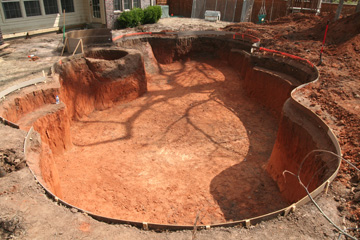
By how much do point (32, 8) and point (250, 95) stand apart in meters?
13.6

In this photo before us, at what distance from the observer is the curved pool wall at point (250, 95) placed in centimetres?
641

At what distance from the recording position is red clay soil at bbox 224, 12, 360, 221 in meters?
6.72

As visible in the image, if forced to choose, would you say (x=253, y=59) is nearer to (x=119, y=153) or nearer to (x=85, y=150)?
(x=119, y=153)

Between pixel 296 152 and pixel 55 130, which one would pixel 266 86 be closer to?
pixel 296 152

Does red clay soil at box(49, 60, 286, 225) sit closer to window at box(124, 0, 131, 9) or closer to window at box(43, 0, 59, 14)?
window at box(43, 0, 59, 14)

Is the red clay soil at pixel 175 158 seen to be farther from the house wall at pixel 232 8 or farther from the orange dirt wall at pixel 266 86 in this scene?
the house wall at pixel 232 8

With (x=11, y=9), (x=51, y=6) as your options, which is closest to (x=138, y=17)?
(x=51, y=6)

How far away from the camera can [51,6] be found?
54.4 feet

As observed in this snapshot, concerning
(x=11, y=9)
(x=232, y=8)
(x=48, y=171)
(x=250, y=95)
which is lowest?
(x=250, y=95)

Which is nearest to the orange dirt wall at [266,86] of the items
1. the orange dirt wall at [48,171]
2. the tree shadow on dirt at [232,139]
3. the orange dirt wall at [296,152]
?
the tree shadow on dirt at [232,139]

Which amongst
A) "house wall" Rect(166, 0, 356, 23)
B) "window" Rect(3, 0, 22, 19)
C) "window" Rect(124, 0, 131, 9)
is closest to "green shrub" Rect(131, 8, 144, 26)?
"window" Rect(124, 0, 131, 9)

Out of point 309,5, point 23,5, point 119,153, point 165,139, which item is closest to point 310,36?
point 309,5

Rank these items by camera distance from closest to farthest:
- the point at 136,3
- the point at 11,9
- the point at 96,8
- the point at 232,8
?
the point at 11,9, the point at 96,8, the point at 136,3, the point at 232,8

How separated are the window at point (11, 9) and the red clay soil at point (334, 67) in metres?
13.6
